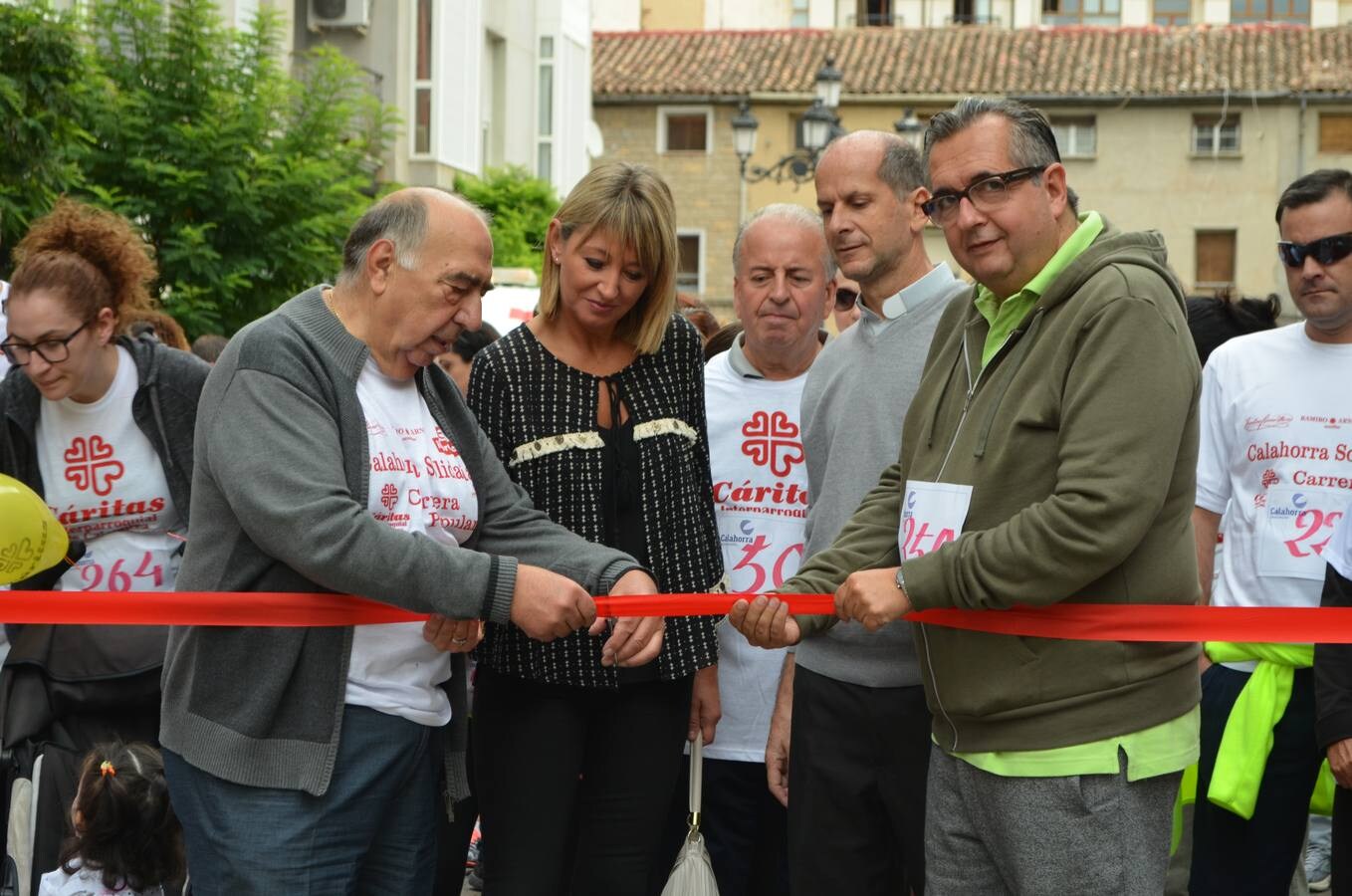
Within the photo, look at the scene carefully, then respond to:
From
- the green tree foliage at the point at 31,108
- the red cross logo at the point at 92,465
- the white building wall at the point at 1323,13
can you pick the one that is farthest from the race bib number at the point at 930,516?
the white building wall at the point at 1323,13

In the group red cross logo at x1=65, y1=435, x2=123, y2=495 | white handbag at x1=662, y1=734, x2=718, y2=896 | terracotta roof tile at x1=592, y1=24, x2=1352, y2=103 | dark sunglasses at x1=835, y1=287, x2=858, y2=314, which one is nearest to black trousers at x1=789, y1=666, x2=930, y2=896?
white handbag at x1=662, y1=734, x2=718, y2=896

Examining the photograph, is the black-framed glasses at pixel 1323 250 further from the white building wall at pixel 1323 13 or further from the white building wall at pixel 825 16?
the white building wall at pixel 1323 13

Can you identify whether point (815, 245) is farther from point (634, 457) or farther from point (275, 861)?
point (275, 861)

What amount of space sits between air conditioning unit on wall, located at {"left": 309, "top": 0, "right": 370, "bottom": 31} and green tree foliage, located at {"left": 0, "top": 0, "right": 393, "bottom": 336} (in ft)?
37.3

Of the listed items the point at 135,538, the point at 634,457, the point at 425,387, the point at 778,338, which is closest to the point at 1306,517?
the point at 778,338

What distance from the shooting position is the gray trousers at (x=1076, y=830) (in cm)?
340

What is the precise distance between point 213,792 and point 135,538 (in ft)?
4.85

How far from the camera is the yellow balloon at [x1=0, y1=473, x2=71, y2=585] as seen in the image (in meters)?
4.18

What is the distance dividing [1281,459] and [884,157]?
4.87 ft

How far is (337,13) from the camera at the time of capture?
25047 millimetres

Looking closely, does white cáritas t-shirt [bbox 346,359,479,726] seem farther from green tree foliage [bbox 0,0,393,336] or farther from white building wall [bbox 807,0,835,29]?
white building wall [bbox 807,0,835,29]

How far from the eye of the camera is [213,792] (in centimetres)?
351

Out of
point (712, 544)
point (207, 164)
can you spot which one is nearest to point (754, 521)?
point (712, 544)

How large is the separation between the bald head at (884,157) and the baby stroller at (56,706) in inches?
95.0
